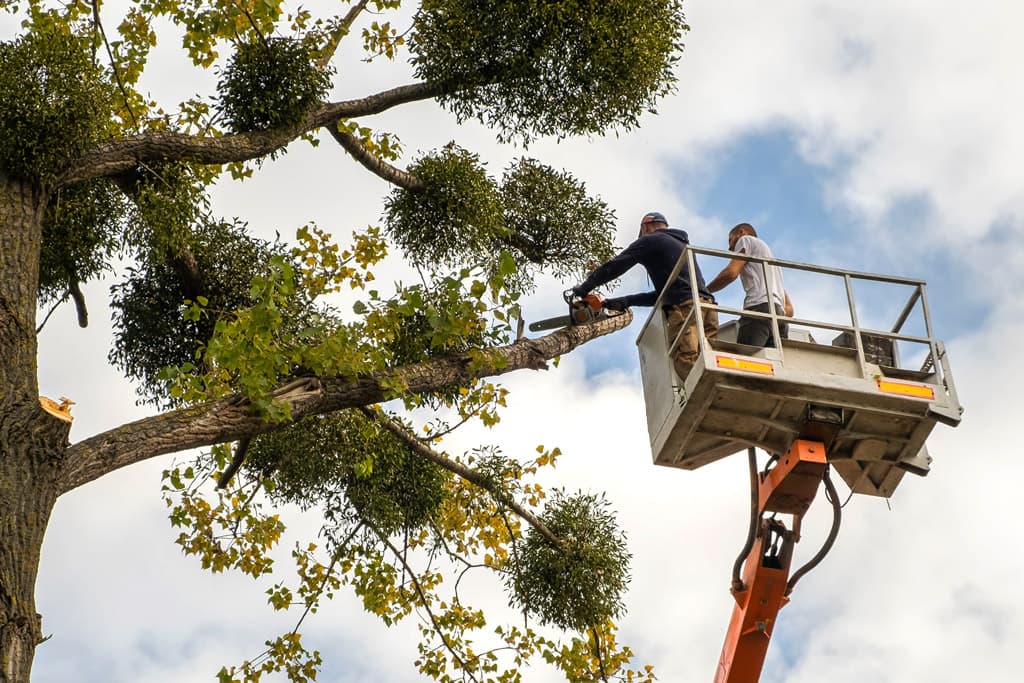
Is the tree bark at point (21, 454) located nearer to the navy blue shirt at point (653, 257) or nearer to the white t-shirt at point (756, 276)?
the navy blue shirt at point (653, 257)

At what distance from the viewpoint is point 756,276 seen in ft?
28.8

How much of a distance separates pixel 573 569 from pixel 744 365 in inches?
147

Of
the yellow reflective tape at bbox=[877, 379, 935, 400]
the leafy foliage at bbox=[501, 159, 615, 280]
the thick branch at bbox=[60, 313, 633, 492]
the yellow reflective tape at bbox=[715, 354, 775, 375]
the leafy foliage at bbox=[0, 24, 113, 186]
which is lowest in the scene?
the thick branch at bbox=[60, 313, 633, 492]

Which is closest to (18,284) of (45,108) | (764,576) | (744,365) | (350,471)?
(45,108)

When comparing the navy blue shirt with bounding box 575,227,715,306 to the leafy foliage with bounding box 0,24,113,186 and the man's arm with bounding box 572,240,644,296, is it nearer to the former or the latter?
the man's arm with bounding box 572,240,644,296

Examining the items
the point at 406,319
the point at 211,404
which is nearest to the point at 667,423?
the point at 406,319

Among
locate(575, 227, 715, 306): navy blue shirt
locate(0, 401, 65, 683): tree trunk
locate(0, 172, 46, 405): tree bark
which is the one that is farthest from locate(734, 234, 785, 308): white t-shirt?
locate(0, 172, 46, 405): tree bark

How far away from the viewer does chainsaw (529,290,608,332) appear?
33.7 ft

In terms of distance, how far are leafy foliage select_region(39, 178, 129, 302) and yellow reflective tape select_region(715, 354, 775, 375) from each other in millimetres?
5048

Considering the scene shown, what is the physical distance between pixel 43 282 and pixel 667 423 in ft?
16.8

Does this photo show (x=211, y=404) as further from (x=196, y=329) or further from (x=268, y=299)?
(x=196, y=329)

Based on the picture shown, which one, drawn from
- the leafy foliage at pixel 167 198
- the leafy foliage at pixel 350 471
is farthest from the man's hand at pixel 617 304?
the leafy foliage at pixel 167 198

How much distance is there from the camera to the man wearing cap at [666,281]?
8508 mm

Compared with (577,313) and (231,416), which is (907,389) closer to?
(577,313)
